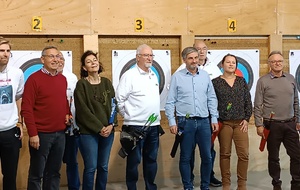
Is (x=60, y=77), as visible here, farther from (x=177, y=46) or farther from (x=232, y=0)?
(x=232, y=0)

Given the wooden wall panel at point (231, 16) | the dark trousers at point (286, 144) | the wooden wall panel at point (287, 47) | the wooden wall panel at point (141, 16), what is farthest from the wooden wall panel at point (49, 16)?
the wooden wall panel at point (287, 47)

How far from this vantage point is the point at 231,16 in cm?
601

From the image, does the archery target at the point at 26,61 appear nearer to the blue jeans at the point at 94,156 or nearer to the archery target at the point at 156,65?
the archery target at the point at 156,65

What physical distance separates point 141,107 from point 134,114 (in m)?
0.09

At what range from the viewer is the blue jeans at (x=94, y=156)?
434 cm

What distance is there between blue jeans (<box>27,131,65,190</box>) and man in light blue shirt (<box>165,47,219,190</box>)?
44.4 inches

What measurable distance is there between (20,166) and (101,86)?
1646 millimetres

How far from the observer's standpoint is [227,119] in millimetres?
4789

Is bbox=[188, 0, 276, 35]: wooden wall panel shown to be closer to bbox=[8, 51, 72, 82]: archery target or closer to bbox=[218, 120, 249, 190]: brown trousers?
bbox=[218, 120, 249, 190]: brown trousers

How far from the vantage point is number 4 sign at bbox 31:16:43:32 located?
537 centimetres

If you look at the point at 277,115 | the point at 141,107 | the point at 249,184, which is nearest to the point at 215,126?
the point at 277,115

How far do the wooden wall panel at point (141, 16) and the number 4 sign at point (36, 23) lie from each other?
0.59 meters

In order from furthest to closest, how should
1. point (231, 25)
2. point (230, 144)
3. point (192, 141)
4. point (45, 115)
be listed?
point (231, 25), point (230, 144), point (192, 141), point (45, 115)

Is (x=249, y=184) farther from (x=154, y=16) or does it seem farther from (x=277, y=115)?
(x=154, y=16)
